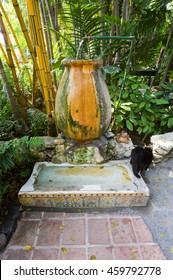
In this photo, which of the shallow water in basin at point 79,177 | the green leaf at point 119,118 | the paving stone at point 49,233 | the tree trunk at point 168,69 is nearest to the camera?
the paving stone at point 49,233

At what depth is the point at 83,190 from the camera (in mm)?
1778

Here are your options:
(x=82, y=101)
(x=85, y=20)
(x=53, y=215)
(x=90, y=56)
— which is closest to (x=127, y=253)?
(x=53, y=215)

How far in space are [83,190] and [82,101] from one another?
85cm

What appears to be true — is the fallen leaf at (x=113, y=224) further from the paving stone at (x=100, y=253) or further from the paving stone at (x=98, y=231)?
the paving stone at (x=100, y=253)

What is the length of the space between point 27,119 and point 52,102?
17.7 inches

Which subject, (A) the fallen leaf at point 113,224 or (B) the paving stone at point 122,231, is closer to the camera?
(B) the paving stone at point 122,231

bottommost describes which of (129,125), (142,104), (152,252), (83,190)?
(152,252)

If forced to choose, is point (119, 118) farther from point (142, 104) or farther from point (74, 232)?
point (74, 232)

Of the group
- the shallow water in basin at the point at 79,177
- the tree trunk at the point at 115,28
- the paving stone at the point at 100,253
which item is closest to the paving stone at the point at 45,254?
the paving stone at the point at 100,253

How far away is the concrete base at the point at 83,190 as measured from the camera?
5.77 feet

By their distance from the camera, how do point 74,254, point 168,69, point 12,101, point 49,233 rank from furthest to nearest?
point 168,69, point 12,101, point 49,233, point 74,254

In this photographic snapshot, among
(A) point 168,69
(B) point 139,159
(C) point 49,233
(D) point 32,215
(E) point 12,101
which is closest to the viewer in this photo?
(C) point 49,233

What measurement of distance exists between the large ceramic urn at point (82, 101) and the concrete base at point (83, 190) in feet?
1.48

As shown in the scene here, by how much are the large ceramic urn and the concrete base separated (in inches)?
17.8
